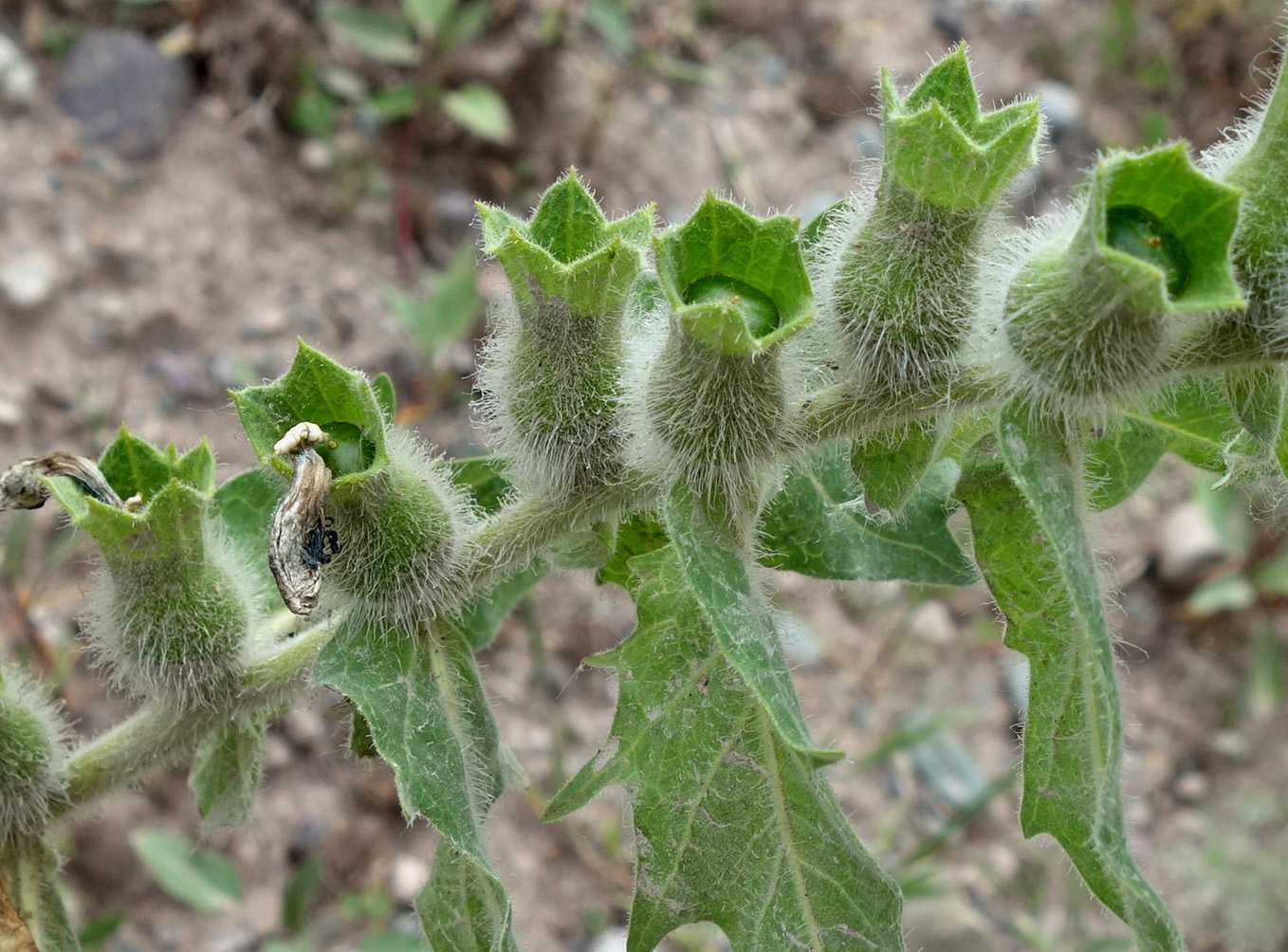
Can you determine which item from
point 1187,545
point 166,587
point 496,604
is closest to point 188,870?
point 496,604

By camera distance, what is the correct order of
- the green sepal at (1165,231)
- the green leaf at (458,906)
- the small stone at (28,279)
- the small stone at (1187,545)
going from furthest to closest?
the small stone at (1187,545) < the small stone at (28,279) < the green leaf at (458,906) < the green sepal at (1165,231)

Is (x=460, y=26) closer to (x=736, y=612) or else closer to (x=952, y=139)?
(x=952, y=139)

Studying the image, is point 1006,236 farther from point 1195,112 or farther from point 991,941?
point 1195,112

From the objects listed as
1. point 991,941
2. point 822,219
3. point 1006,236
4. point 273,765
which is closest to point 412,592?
point 822,219

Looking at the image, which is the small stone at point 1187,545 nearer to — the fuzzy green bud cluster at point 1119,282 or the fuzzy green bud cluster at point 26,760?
the fuzzy green bud cluster at point 1119,282

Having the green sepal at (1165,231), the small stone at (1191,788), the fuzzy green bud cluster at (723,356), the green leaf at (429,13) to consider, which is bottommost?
the small stone at (1191,788)

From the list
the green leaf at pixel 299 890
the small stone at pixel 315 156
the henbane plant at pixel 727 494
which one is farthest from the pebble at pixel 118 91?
the henbane plant at pixel 727 494
